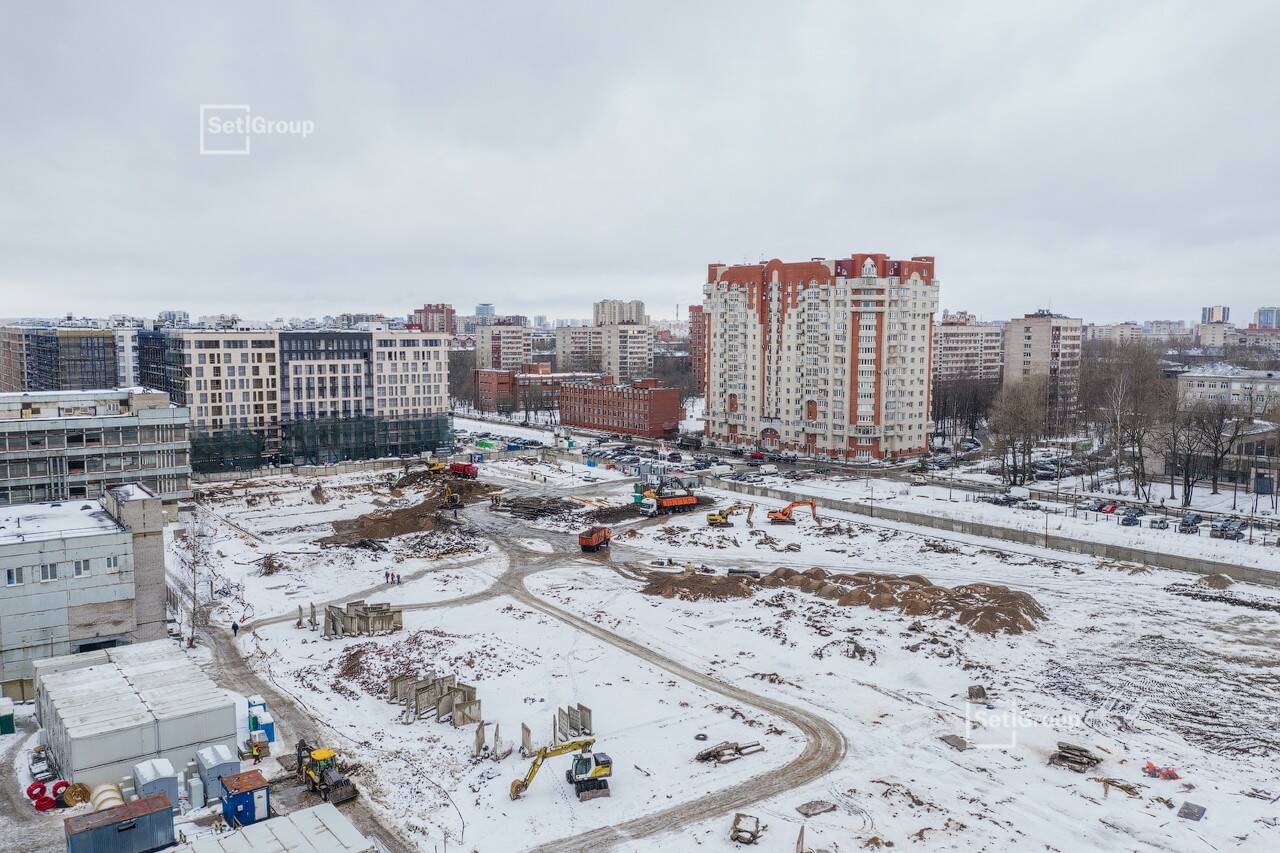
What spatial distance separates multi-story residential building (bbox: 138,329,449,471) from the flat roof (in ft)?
115

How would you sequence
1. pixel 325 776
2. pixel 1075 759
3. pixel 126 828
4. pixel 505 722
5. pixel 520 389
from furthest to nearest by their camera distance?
pixel 520 389, pixel 505 722, pixel 1075 759, pixel 325 776, pixel 126 828

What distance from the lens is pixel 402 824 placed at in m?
19.7

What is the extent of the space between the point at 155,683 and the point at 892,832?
19257mm

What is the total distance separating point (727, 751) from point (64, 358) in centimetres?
9952

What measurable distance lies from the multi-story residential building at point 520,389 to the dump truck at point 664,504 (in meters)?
54.7

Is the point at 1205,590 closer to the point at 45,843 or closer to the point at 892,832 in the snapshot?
the point at 892,832

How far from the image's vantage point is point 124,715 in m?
21.7

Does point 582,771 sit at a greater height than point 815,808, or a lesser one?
greater

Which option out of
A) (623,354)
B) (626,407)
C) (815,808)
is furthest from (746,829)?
(623,354)

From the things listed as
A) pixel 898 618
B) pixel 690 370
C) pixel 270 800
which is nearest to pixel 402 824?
pixel 270 800

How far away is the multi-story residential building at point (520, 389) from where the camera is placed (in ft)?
370

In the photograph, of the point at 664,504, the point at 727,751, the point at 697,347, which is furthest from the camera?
the point at 697,347

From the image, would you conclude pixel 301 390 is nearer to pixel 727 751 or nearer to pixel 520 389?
pixel 520 389

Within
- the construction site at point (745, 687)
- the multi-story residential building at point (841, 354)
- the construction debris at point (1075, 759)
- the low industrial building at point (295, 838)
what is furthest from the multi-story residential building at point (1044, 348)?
the low industrial building at point (295, 838)
